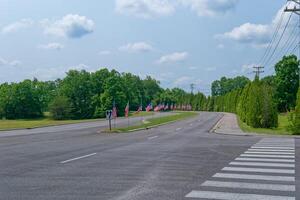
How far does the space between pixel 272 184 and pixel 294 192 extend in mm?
920

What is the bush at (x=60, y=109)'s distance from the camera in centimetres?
9988

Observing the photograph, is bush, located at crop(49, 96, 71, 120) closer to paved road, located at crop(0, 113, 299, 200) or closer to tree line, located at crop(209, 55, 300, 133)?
tree line, located at crop(209, 55, 300, 133)

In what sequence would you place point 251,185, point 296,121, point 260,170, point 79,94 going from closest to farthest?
point 251,185 < point 260,170 < point 296,121 < point 79,94

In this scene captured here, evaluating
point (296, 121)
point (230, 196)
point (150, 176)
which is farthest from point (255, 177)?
point (296, 121)

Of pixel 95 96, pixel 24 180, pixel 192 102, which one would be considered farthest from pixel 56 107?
pixel 24 180

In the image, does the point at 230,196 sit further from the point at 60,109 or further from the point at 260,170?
the point at 60,109

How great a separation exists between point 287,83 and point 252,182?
89.7 m

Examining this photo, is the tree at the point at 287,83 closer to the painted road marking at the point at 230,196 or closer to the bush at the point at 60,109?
the bush at the point at 60,109

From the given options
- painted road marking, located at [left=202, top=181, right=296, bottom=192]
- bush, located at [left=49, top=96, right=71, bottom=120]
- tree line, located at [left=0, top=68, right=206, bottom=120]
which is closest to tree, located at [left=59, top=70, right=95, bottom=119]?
tree line, located at [left=0, top=68, right=206, bottom=120]

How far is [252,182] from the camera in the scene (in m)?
10.4

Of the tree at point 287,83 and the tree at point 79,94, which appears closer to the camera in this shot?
the tree at point 287,83

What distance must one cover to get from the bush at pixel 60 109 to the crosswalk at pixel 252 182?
87.7m

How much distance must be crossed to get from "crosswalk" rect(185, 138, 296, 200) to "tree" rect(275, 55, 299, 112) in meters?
83.5

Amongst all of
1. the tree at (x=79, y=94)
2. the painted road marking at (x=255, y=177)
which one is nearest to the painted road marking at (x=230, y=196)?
the painted road marking at (x=255, y=177)
